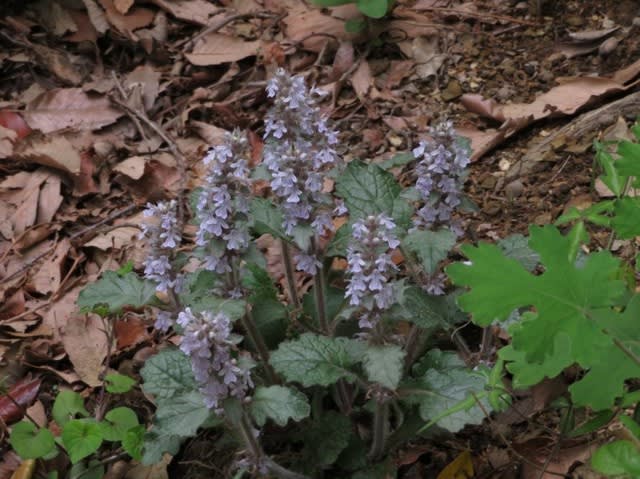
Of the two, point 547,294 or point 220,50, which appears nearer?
point 547,294

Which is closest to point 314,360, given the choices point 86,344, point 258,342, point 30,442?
point 258,342

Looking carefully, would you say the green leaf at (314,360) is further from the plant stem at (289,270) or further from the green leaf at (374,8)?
the green leaf at (374,8)

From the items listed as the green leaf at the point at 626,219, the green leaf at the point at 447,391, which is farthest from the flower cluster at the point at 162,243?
the green leaf at the point at 626,219

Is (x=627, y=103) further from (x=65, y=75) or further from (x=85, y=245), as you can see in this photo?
(x=65, y=75)

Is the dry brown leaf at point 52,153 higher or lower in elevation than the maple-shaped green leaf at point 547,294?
lower

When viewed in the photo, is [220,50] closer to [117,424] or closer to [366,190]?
[366,190]

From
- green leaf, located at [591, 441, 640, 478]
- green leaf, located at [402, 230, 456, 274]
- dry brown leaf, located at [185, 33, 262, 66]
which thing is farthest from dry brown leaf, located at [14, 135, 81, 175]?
green leaf, located at [591, 441, 640, 478]

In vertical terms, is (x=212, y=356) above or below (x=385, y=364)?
above
